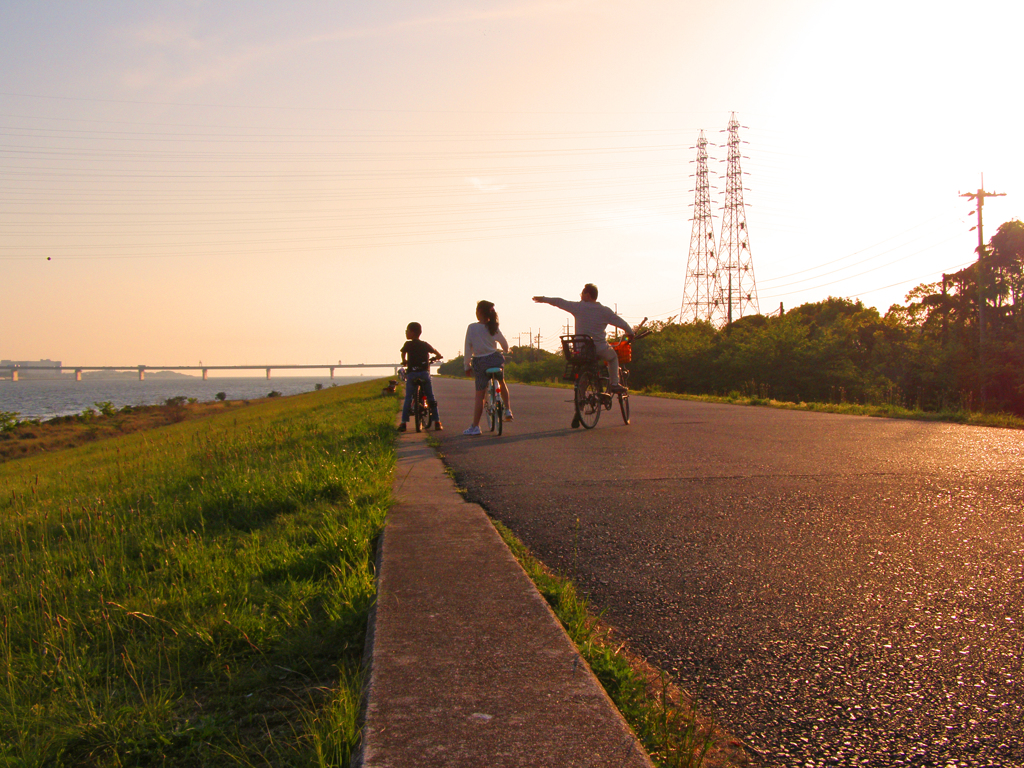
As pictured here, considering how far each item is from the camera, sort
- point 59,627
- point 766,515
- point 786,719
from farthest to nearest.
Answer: point 766,515, point 59,627, point 786,719

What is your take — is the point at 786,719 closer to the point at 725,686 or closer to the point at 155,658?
the point at 725,686

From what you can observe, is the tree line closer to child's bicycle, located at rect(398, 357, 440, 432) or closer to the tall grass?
child's bicycle, located at rect(398, 357, 440, 432)

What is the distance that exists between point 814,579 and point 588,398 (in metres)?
8.11

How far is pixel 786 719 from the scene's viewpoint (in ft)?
7.17

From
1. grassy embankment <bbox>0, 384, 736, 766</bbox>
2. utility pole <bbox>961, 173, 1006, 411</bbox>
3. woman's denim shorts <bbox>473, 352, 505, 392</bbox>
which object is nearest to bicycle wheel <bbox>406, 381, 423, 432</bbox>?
woman's denim shorts <bbox>473, 352, 505, 392</bbox>

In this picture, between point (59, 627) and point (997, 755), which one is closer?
point (997, 755)

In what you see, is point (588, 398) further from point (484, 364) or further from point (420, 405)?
point (420, 405)

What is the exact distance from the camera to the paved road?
7.14 ft

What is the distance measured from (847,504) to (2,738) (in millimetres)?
4904

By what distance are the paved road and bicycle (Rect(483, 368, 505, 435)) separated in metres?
2.85

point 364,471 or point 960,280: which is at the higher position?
point 960,280

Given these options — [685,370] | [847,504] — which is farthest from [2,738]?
[685,370]

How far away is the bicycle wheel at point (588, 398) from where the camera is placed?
11.5 meters

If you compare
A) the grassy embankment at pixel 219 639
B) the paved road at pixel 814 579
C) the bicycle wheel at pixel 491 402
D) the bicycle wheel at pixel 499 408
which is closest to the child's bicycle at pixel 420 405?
the bicycle wheel at pixel 491 402
